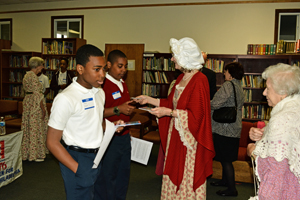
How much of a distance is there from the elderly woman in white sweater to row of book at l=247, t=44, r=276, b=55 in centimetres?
514

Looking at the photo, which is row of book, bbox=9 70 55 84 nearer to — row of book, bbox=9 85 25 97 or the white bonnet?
A: row of book, bbox=9 85 25 97

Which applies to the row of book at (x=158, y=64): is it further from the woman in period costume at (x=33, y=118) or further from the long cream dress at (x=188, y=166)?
the long cream dress at (x=188, y=166)

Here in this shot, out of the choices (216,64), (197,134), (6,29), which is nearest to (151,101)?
(197,134)

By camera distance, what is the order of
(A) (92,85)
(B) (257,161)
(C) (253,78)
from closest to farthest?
1. (B) (257,161)
2. (A) (92,85)
3. (C) (253,78)

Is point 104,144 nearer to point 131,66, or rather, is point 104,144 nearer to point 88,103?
point 88,103

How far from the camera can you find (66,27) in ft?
26.3

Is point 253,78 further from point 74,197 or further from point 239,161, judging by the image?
point 74,197

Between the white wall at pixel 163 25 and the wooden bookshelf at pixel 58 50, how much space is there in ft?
1.80

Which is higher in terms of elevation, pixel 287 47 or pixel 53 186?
pixel 287 47

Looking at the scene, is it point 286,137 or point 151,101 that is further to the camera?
point 151,101

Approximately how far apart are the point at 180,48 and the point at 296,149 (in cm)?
129

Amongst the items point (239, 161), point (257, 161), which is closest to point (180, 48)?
point (257, 161)

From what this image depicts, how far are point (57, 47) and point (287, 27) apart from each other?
263 inches

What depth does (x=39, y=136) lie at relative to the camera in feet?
15.0
